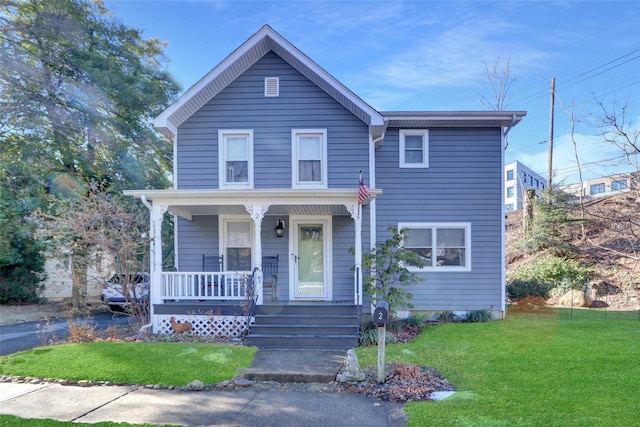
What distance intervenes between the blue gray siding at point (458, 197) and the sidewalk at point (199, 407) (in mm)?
5666

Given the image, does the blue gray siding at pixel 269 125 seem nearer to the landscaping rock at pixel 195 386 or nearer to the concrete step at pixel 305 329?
the concrete step at pixel 305 329

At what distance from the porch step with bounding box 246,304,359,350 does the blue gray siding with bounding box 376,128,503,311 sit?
283 centimetres

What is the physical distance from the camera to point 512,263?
18.1 m

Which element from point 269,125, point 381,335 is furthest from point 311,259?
point 381,335

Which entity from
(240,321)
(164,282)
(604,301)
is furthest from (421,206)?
(604,301)

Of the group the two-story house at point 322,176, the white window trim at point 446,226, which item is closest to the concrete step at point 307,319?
the two-story house at point 322,176

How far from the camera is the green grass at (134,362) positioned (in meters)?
5.47

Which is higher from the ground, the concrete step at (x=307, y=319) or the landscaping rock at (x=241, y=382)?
the concrete step at (x=307, y=319)

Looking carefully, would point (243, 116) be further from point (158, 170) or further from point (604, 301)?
point (604, 301)

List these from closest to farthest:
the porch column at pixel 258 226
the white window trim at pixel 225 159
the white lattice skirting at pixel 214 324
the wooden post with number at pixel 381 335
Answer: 1. the wooden post with number at pixel 381 335
2. the white lattice skirting at pixel 214 324
3. the porch column at pixel 258 226
4. the white window trim at pixel 225 159

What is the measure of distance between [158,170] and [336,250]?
31.7 feet

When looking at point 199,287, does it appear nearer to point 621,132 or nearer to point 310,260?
point 310,260

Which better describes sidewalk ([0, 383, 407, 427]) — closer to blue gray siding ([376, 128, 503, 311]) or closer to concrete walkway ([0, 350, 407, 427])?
concrete walkway ([0, 350, 407, 427])

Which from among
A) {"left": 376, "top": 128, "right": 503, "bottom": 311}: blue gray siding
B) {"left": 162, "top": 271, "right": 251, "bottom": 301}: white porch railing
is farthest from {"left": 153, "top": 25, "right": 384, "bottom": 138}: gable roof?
{"left": 162, "top": 271, "right": 251, "bottom": 301}: white porch railing
